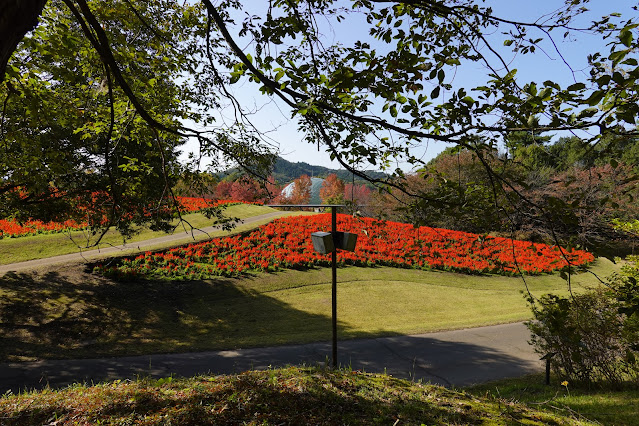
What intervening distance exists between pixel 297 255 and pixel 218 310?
14.2 ft

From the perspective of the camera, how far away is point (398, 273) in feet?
45.9

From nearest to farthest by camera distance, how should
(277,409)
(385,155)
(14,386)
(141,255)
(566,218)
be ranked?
(566,218) → (277,409) → (385,155) → (14,386) → (141,255)

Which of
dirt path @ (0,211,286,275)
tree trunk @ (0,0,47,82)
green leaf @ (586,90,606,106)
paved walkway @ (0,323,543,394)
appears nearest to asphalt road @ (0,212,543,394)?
paved walkway @ (0,323,543,394)

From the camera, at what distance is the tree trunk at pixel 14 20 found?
1.77m

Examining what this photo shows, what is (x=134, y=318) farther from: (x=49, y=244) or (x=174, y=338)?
(x=49, y=244)

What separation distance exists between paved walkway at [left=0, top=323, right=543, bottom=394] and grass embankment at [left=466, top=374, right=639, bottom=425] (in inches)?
18.2

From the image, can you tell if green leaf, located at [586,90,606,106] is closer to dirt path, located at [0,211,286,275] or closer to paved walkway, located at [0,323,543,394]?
paved walkway, located at [0,323,543,394]

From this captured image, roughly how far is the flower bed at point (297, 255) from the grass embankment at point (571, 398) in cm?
482

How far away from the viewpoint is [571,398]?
4910 millimetres

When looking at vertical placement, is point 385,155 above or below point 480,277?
above

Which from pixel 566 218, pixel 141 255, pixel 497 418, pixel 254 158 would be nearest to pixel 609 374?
pixel 497 418

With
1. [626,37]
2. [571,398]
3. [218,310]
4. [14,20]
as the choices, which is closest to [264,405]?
[14,20]

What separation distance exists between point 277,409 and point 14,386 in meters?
5.30

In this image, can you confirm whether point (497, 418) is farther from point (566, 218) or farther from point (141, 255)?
point (141, 255)
